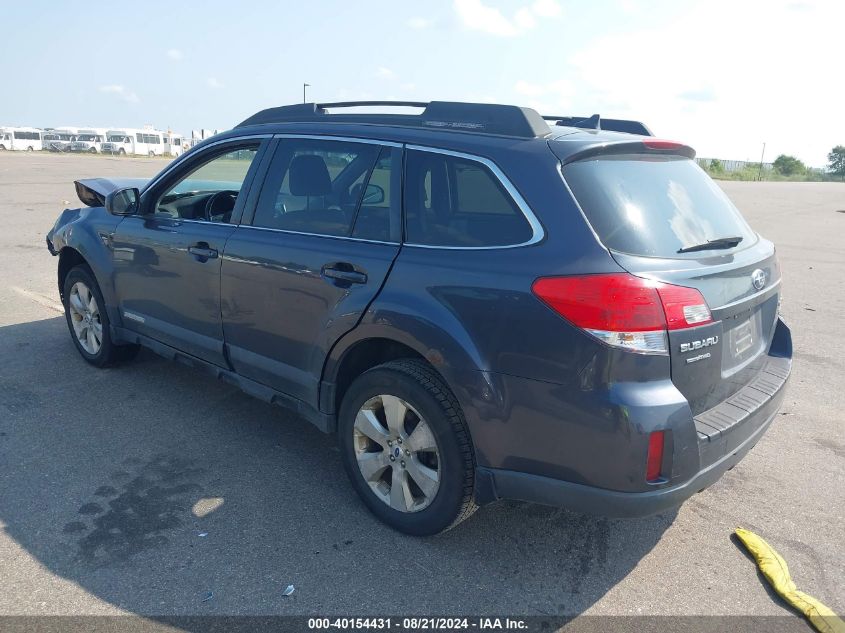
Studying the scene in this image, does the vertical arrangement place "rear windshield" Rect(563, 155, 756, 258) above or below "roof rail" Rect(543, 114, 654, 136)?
below

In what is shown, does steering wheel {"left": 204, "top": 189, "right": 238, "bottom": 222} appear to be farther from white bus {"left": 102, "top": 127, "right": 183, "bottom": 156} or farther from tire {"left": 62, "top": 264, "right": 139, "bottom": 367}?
white bus {"left": 102, "top": 127, "right": 183, "bottom": 156}

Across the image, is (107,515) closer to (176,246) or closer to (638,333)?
(176,246)

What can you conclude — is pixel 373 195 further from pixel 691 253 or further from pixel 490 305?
pixel 691 253

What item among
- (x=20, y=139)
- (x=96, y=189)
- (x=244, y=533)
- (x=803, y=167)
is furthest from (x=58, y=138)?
(x=803, y=167)

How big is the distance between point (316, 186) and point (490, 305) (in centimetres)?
144

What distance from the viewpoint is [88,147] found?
2440 inches

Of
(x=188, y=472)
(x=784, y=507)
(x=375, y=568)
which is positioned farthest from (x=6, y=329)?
(x=784, y=507)

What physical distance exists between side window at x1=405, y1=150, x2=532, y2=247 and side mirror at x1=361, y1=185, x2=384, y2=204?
154 millimetres

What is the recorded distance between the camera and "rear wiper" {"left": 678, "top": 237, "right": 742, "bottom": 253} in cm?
285

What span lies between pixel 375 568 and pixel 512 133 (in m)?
1.95

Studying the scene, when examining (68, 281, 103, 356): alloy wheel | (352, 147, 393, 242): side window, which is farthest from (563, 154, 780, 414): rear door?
(68, 281, 103, 356): alloy wheel

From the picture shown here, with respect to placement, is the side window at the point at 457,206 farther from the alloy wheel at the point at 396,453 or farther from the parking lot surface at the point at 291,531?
the parking lot surface at the point at 291,531

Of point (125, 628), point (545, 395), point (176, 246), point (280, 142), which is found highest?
point (280, 142)

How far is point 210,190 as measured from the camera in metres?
4.70
